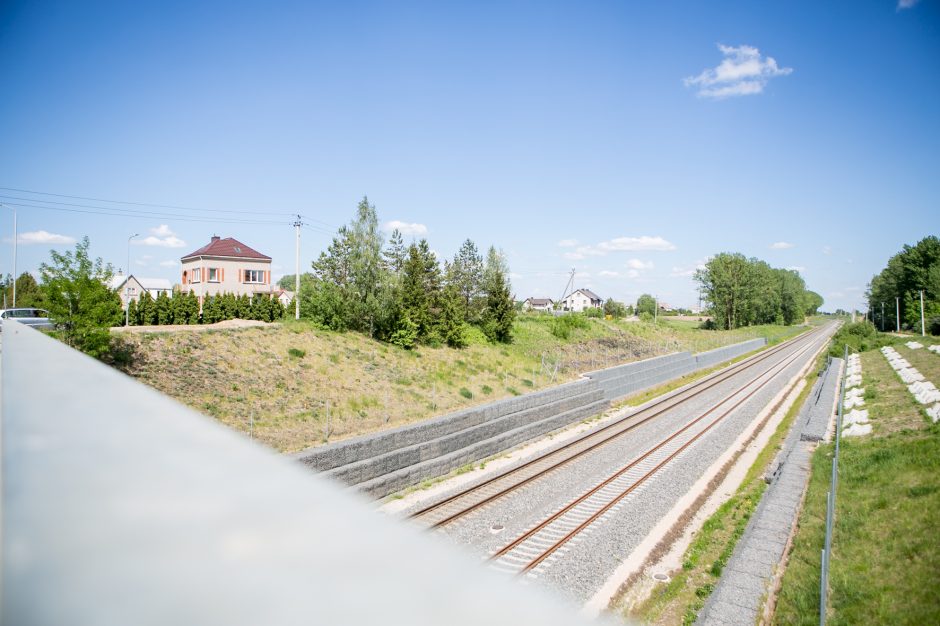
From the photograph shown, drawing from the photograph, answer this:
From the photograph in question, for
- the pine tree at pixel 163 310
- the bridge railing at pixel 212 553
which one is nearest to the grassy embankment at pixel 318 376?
the pine tree at pixel 163 310

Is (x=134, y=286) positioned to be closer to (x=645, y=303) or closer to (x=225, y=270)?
(x=225, y=270)

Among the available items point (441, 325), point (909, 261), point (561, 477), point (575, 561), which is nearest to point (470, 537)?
point (575, 561)

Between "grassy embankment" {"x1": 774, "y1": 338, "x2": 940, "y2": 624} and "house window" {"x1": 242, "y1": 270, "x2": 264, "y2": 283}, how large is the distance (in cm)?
4207

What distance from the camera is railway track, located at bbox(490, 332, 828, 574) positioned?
12.2 meters

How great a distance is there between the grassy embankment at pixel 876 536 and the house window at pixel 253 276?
4207 cm

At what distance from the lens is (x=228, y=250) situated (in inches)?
1762

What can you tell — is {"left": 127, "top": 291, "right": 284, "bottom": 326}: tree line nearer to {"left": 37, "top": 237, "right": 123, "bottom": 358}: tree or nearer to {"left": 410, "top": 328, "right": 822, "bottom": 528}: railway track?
{"left": 37, "top": 237, "right": 123, "bottom": 358}: tree

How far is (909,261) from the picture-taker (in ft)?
288

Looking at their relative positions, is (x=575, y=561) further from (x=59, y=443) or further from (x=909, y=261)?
(x=909, y=261)

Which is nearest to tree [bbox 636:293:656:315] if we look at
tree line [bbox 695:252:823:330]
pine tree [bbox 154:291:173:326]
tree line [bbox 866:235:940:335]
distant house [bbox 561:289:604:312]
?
distant house [bbox 561:289:604:312]

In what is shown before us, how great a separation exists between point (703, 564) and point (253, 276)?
42694mm

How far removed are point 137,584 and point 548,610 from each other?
1.77ft

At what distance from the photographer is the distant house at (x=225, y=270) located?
43031 millimetres

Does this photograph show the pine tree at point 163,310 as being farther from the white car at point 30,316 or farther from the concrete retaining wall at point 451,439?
the concrete retaining wall at point 451,439
